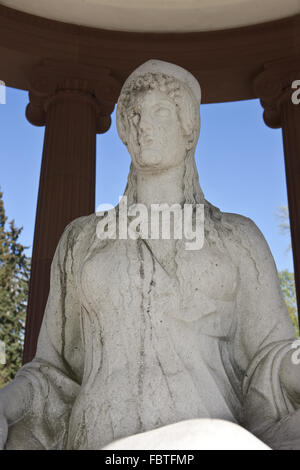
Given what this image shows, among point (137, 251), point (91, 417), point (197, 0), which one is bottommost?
point (91, 417)

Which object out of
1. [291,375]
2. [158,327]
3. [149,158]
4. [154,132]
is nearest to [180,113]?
[154,132]

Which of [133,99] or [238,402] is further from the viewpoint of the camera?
[133,99]

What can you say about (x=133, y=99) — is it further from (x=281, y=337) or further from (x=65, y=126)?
(x=65, y=126)

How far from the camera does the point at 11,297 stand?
62531 mm

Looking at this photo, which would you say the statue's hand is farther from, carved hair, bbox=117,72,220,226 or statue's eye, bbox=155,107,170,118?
statue's eye, bbox=155,107,170,118

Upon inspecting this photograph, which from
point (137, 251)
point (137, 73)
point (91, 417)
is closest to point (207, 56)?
point (137, 73)

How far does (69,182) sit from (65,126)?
2896 mm

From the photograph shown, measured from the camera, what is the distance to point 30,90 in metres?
27.0

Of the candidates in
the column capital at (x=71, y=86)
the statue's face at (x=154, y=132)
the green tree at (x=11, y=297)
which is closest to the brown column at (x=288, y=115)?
the column capital at (x=71, y=86)

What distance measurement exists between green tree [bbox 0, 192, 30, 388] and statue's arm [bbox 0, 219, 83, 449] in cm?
4686

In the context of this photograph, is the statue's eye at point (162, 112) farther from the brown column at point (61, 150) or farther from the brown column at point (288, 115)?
the brown column at point (288, 115)

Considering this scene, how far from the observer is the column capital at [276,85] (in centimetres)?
2536

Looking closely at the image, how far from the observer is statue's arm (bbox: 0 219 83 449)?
6504 millimetres

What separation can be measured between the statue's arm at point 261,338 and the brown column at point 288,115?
14629mm
